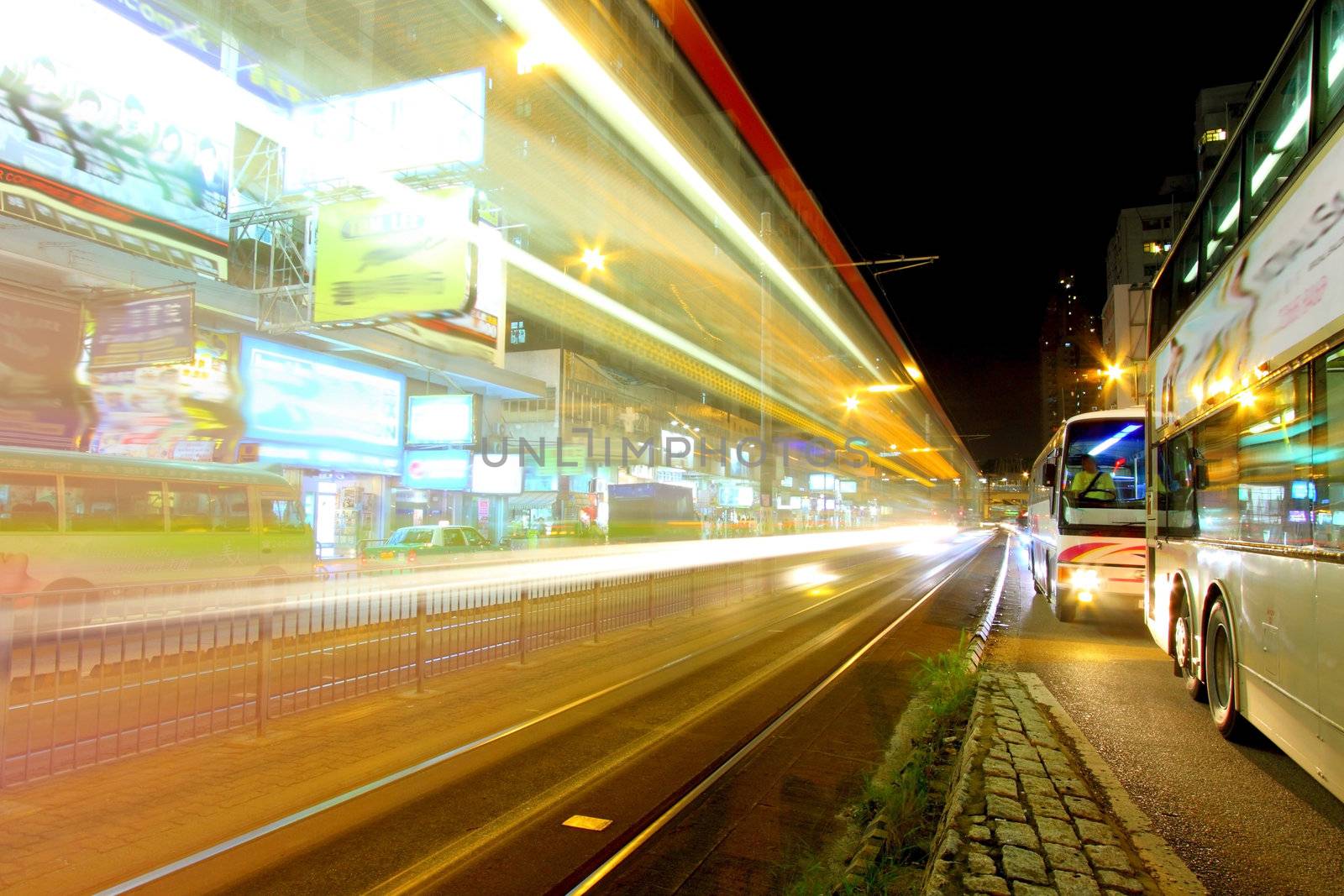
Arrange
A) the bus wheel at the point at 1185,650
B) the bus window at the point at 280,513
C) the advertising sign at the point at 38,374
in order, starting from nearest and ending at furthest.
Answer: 1. the bus wheel at the point at 1185,650
2. the bus window at the point at 280,513
3. the advertising sign at the point at 38,374

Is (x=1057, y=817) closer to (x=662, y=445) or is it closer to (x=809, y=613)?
(x=809, y=613)

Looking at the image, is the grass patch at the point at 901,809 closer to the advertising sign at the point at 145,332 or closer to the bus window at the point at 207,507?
the bus window at the point at 207,507

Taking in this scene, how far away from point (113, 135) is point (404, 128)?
559 centimetres

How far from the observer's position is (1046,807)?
13.7ft

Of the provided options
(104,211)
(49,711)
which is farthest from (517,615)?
(104,211)

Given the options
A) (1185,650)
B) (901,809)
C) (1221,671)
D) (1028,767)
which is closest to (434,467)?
(1185,650)

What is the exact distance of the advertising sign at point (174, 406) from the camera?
1670 cm

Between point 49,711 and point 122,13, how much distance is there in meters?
14.2

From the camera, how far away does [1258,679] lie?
5270 mm

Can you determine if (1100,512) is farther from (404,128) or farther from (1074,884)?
(404,128)

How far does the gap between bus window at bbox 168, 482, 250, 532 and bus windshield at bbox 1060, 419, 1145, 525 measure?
14.2 metres

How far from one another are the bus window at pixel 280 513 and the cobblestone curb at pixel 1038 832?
41.7ft

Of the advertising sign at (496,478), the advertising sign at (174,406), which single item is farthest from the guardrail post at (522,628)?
the advertising sign at (496,478)

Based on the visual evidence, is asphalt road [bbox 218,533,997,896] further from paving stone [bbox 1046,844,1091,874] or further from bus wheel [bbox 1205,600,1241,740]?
bus wheel [bbox 1205,600,1241,740]
